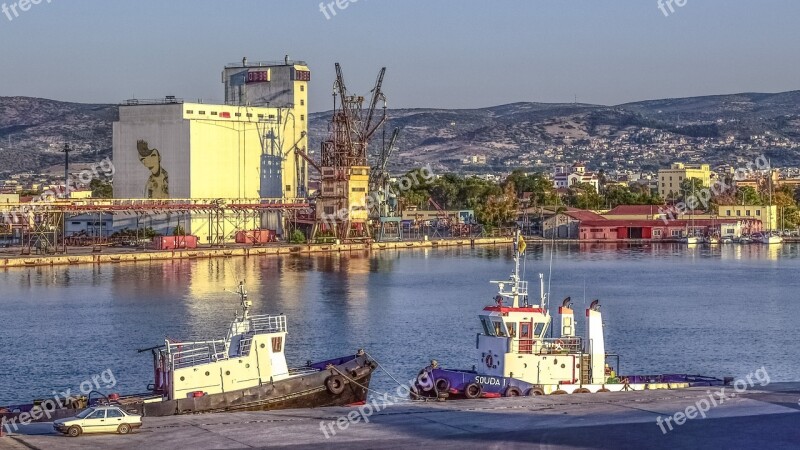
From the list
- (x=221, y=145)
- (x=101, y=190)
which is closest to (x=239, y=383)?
(x=221, y=145)

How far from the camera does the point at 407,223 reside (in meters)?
134

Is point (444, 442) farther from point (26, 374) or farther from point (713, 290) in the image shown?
point (713, 290)

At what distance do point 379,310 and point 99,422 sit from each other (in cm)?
3512

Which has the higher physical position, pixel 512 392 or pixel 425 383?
pixel 425 383

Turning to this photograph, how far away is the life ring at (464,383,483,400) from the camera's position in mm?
30747

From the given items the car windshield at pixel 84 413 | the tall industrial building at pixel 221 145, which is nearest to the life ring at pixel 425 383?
the car windshield at pixel 84 413

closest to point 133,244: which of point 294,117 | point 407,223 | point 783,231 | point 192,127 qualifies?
point 192,127

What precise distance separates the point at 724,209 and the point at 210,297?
9008 cm

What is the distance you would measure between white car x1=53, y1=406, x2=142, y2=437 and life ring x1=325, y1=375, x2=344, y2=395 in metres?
7.03

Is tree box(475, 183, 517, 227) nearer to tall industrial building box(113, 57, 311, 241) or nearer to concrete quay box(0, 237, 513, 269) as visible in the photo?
concrete quay box(0, 237, 513, 269)

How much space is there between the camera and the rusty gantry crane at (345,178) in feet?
374

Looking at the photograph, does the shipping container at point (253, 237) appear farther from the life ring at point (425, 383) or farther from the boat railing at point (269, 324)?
the life ring at point (425, 383)

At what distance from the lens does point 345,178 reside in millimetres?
114125

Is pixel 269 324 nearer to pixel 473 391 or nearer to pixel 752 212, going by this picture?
pixel 473 391
